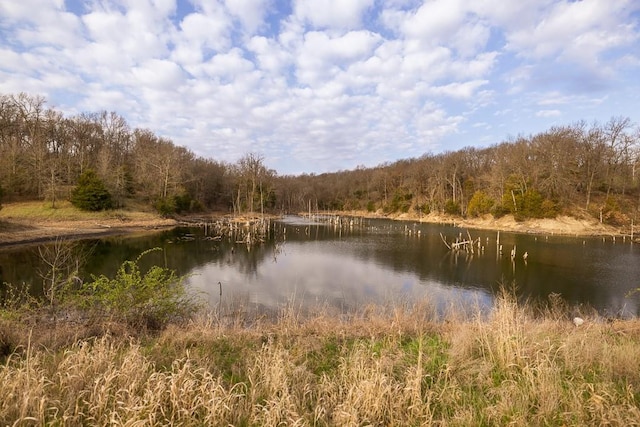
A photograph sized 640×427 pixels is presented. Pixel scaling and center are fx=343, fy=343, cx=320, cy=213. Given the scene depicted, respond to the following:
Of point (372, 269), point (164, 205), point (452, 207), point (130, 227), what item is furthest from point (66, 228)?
point (452, 207)

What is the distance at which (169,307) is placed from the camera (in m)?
7.88

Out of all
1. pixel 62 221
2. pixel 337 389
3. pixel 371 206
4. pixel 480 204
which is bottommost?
pixel 337 389

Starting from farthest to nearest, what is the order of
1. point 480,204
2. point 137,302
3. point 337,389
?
point 480,204 → point 137,302 → point 337,389

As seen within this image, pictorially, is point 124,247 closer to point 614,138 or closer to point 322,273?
point 322,273

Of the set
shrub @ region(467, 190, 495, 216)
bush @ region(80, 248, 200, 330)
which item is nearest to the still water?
bush @ region(80, 248, 200, 330)

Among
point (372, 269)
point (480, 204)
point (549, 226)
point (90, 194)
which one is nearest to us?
point (372, 269)

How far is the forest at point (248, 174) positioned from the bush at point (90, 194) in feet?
0.76

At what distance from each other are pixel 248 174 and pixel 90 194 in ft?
74.9

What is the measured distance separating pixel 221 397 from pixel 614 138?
191ft

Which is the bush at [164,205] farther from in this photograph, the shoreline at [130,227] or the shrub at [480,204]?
the shrub at [480,204]

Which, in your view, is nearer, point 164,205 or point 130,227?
point 130,227

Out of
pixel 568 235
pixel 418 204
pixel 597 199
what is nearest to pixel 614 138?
pixel 597 199

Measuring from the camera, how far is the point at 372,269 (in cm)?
1941

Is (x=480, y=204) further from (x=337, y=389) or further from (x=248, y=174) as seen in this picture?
(x=337, y=389)
